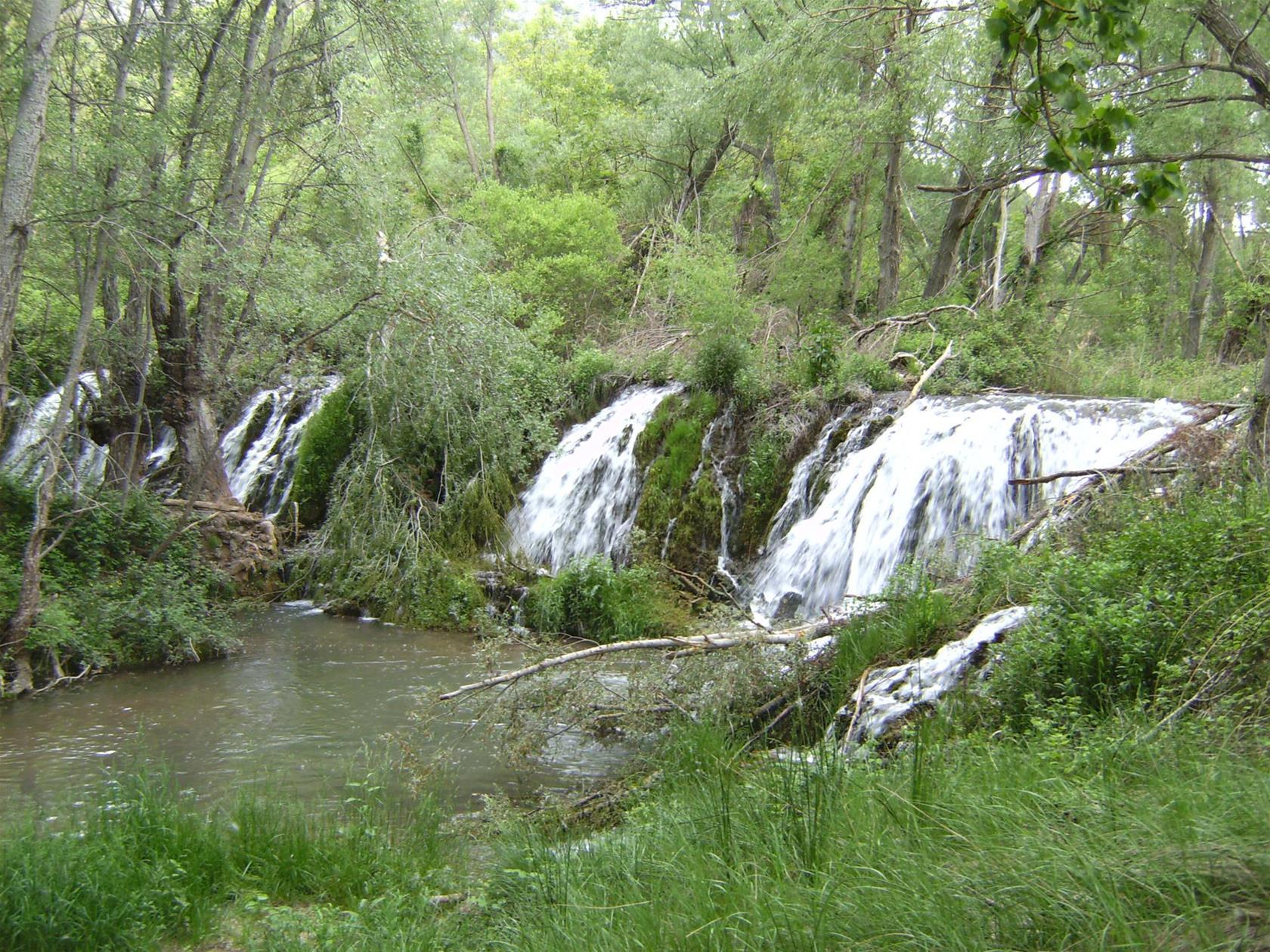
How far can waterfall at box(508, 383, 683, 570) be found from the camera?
1238 cm

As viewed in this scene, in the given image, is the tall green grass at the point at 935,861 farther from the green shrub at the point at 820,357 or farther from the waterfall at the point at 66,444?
the green shrub at the point at 820,357

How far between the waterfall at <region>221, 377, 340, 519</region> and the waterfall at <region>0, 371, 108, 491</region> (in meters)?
1.83

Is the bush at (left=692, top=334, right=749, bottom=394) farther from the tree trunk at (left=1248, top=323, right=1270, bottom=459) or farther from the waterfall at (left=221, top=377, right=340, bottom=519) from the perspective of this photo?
the tree trunk at (left=1248, top=323, right=1270, bottom=459)

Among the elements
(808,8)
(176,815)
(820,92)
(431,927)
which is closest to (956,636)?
(431,927)

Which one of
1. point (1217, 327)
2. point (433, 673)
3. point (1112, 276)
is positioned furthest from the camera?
point (1112, 276)

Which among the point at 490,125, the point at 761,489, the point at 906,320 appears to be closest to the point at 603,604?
the point at 761,489

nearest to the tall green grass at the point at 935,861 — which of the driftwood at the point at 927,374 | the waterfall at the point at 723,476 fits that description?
the waterfall at the point at 723,476

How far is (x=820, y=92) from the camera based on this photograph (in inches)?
584

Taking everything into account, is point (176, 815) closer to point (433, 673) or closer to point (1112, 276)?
point (433, 673)

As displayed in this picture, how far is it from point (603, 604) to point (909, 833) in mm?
7512

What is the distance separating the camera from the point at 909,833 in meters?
3.07

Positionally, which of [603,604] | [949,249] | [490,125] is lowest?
[603,604]

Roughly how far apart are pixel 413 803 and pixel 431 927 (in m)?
2.12

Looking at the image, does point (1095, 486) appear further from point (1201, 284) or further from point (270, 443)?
point (1201, 284)
